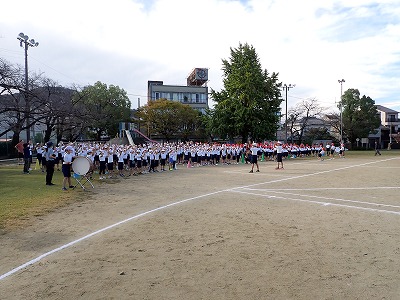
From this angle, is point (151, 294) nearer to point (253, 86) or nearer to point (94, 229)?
point (94, 229)

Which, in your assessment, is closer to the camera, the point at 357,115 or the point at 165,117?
the point at 165,117

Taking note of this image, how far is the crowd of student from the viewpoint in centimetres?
1584

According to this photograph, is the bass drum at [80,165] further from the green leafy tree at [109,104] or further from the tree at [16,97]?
the green leafy tree at [109,104]

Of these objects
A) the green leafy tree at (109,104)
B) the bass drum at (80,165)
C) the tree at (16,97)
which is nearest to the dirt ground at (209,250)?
the bass drum at (80,165)

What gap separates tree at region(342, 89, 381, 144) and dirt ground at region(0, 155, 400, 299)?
64.7 meters

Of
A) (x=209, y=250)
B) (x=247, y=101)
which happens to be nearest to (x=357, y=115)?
(x=247, y=101)

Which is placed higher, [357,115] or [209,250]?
[357,115]

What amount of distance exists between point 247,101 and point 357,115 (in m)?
35.0

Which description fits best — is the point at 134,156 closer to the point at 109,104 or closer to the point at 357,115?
the point at 109,104

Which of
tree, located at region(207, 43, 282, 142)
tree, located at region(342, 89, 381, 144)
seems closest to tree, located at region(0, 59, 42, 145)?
tree, located at region(207, 43, 282, 142)

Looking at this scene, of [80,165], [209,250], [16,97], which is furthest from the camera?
[16,97]

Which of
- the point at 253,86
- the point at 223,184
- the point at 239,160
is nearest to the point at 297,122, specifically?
the point at 253,86

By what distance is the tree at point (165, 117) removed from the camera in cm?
5206

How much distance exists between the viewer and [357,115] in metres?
71.1
